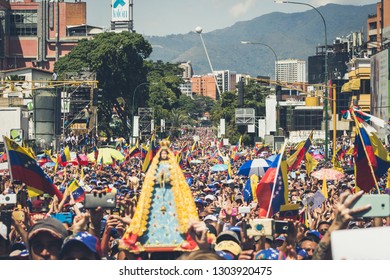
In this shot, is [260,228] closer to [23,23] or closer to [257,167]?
[257,167]

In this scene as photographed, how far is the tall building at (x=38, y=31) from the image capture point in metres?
94.6

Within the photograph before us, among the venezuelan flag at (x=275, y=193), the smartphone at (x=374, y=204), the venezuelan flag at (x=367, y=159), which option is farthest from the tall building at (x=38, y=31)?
the smartphone at (x=374, y=204)

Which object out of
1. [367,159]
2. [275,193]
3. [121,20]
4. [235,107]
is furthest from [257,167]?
[235,107]

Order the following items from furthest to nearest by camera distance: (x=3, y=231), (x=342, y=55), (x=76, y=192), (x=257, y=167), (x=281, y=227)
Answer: (x=342, y=55) < (x=257, y=167) < (x=76, y=192) < (x=281, y=227) < (x=3, y=231)

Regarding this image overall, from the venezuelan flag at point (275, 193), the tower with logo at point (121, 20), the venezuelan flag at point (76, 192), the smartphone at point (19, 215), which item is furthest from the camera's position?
the tower with logo at point (121, 20)

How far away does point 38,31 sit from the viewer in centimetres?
10044

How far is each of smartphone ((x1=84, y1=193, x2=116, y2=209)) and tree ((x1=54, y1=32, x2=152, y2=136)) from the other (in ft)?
234

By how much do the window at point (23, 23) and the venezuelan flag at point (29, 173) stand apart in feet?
283

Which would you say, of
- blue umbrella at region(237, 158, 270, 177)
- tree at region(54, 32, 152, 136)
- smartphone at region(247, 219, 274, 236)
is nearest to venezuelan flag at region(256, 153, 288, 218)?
smartphone at region(247, 219, 274, 236)

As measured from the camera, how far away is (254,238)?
868 centimetres

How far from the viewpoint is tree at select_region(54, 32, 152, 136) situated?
8081cm

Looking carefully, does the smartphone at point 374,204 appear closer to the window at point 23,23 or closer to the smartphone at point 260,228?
the smartphone at point 260,228

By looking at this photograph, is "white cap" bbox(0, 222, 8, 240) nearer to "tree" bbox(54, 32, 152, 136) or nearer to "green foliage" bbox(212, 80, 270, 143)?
"tree" bbox(54, 32, 152, 136)

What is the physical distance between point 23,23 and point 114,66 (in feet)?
94.3
